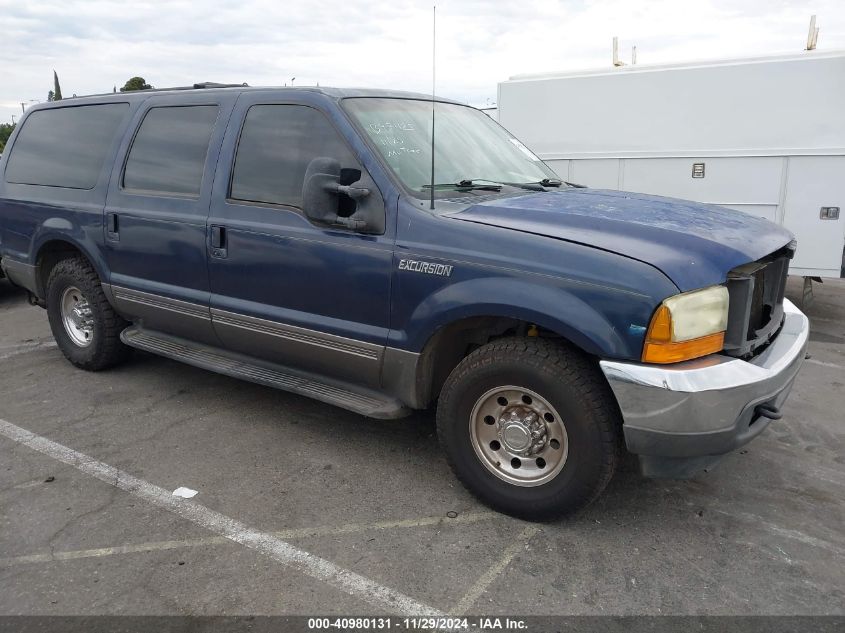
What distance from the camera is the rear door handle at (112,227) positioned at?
450 cm

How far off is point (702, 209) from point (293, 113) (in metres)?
2.27

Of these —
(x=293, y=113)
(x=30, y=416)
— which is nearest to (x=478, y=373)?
(x=293, y=113)

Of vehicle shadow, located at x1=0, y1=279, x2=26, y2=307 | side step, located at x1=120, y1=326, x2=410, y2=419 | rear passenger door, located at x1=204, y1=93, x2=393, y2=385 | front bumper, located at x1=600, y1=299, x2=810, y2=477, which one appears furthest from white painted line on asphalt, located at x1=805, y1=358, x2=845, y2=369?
vehicle shadow, located at x1=0, y1=279, x2=26, y2=307

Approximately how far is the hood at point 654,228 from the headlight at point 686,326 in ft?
0.20

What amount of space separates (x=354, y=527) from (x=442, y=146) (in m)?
2.09

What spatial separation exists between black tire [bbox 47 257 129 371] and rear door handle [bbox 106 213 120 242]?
20.6 inches

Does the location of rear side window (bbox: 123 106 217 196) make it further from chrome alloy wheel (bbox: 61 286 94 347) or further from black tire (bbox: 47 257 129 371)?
chrome alloy wheel (bbox: 61 286 94 347)

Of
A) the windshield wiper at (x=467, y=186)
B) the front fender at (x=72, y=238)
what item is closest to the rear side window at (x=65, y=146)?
the front fender at (x=72, y=238)

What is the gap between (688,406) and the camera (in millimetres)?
2582

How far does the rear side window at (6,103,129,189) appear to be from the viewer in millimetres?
4742

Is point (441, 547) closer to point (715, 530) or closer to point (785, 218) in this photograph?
point (715, 530)

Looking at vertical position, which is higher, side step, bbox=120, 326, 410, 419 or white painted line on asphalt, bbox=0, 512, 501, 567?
side step, bbox=120, 326, 410, 419

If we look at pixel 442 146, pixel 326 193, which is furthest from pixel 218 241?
pixel 442 146

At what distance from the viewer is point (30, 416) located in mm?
4395
